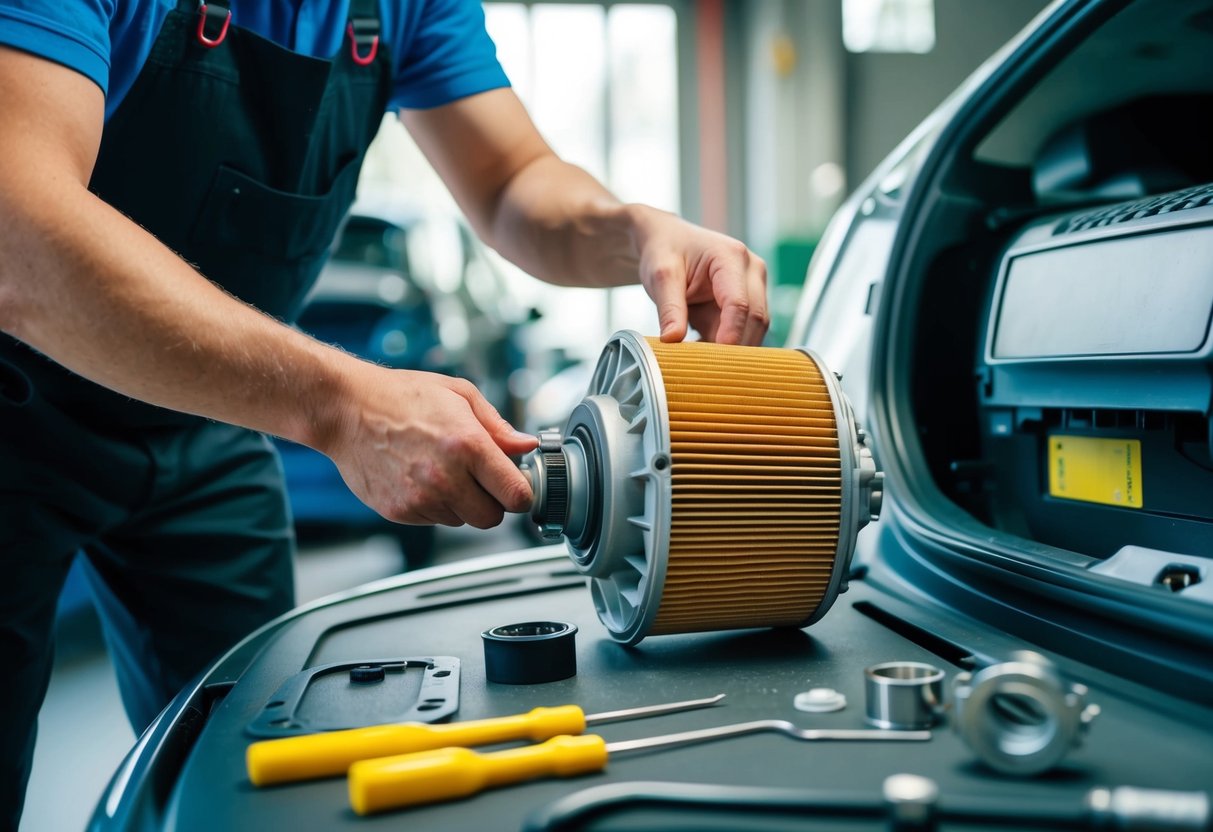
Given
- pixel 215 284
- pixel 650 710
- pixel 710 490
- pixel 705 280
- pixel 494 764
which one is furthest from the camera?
pixel 705 280

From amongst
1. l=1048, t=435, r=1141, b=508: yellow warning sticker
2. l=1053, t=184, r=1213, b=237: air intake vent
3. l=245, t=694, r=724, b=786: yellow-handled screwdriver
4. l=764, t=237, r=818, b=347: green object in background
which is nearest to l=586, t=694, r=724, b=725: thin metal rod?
l=245, t=694, r=724, b=786: yellow-handled screwdriver

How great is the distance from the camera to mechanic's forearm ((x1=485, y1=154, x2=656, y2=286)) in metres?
1.28

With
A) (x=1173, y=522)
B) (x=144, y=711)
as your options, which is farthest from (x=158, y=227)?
(x=1173, y=522)

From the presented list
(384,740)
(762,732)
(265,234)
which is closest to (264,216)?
(265,234)

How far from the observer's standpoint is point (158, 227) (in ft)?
3.70

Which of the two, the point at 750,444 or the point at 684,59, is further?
the point at 684,59

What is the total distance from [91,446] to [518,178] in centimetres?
65

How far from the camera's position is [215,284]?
0.98 m

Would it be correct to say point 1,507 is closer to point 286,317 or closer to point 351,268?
point 286,317

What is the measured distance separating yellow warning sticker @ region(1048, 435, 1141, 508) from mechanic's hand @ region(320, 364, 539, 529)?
571mm

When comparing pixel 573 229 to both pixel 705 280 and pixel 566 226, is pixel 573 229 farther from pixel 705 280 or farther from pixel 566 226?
pixel 705 280

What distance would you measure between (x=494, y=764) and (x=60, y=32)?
68 cm

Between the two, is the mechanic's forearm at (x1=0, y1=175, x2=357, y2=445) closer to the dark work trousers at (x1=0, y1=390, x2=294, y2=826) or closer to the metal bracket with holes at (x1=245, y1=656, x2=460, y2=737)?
the metal bracket with holes at (x1=245, y1=656, x2=460, y2=737)

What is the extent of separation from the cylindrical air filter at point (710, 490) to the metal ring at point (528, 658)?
7 cm
